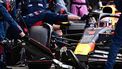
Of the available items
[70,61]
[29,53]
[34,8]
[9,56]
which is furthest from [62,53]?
[9,56]

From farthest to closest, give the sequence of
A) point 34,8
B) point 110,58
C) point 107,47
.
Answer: point 34,8, point 107,47, point 110,58

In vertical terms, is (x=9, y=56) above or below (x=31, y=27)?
below

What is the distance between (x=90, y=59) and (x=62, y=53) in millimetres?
461

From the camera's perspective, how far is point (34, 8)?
9.08m

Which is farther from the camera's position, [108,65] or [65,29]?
[65,29]

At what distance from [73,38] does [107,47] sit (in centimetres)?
140

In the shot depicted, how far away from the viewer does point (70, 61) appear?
8156 mm

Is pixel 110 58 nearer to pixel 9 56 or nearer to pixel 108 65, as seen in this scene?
pixel 108 65

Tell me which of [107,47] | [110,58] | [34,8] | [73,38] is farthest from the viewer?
[73,38]

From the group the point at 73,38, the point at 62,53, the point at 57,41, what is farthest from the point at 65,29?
the point at 62,53

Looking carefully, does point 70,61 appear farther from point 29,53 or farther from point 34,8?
point 34,8

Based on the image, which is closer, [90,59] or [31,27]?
[90,59]

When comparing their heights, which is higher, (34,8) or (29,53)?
(34,8)

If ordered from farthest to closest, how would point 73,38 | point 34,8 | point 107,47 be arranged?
point 73,38
point 34,8
point 107,47
